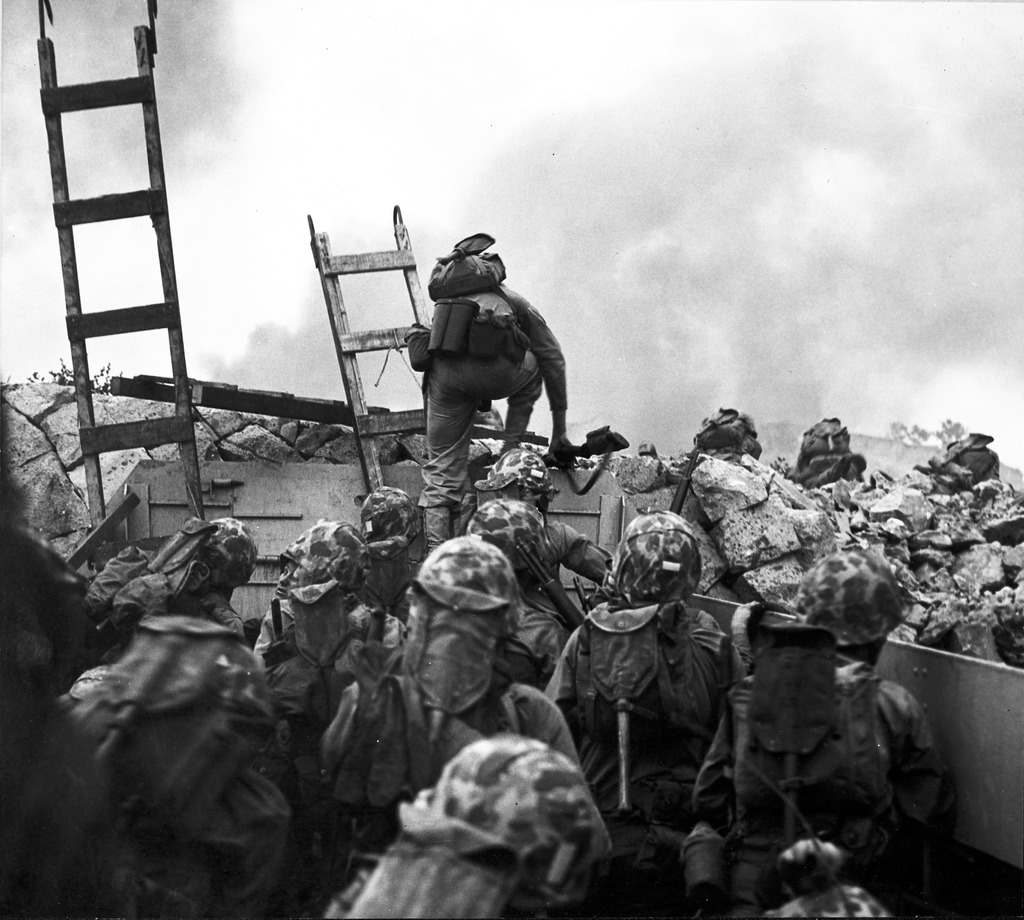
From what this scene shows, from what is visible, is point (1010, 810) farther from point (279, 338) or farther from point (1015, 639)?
point (279, 338)

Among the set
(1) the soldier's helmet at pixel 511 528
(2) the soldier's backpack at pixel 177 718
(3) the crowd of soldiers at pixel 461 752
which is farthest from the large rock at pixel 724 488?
(2) the soldier's backpack at pixel 177 718

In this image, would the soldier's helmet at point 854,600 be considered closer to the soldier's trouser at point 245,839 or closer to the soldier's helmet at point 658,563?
the soldier's helmet at point 658,563

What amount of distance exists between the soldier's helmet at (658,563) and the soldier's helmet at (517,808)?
234 cm

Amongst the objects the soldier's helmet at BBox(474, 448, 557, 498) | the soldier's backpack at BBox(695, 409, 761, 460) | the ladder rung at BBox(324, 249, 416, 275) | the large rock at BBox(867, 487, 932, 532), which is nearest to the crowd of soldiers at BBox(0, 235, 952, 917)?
the soldier's helmet at BBox(474, 448, 557, 498)

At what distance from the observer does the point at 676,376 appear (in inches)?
529

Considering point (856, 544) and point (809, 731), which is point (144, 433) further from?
point (809, 731)

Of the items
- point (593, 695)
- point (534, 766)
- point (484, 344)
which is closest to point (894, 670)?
point (593, 695)

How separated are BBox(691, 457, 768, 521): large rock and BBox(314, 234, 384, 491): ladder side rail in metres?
2.29

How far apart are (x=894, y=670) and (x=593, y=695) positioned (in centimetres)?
111

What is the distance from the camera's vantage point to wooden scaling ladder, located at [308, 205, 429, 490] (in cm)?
934

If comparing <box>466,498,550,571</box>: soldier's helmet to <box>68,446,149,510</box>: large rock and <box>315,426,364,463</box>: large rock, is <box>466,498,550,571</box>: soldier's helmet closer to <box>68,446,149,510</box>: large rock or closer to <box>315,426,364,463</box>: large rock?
<box>315,426,364,463</box>: large rock

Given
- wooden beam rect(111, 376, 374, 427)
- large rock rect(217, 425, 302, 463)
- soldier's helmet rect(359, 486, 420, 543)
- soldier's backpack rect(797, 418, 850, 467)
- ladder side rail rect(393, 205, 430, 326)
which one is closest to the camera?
soldier's helmet rect(359, 486, 420, 543)

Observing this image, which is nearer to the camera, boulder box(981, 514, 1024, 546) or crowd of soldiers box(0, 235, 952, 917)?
crowd of soldiers box(0, 235, 952, 917)

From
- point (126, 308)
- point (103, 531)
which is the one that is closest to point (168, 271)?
point (126, 308)
